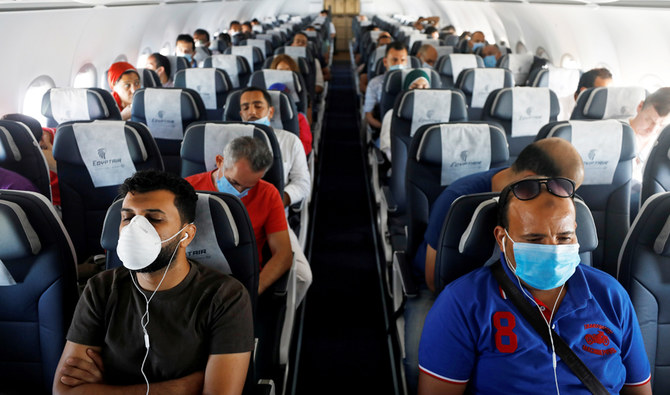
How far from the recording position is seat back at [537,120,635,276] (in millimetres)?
2680

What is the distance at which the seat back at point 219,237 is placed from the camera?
1.88m

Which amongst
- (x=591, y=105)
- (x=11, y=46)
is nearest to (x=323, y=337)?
(x=591, y=105)

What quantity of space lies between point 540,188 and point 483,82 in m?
3.72

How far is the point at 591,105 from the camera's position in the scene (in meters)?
3.76

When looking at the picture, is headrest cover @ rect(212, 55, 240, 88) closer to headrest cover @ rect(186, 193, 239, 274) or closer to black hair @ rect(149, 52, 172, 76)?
black hair @ rect(149, 52, 172, 76)

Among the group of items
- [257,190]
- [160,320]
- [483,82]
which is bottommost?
[160,320]

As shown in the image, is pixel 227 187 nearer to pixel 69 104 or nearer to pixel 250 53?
pixel 69 104

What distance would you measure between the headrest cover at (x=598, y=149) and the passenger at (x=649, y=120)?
622 mm

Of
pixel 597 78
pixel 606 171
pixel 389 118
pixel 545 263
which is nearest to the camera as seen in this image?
pixel 545 263

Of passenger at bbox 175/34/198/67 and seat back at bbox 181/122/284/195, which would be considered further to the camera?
passenger at bbox 175/34/198/67

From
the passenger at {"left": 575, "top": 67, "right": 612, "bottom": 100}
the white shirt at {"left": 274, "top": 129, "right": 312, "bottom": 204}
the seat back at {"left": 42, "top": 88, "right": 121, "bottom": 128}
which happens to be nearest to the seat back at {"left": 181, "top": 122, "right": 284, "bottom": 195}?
the white shirt at {"left": 274, "top": 129, "right": 312, "bottom": 204}

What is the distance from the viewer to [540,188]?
1.67 metres

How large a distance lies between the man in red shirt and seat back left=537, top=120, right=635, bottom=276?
147 cm

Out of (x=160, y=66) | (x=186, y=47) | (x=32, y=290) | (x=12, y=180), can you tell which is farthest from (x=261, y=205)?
(x=186, y=47)
